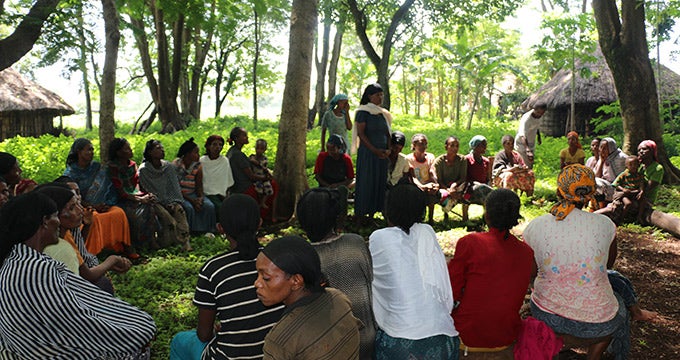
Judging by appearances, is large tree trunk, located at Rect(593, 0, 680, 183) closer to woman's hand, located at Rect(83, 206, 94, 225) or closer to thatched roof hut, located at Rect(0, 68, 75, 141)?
woman's hand, located at Rect(83, 206, 94, 225)

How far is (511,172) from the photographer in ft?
28.0

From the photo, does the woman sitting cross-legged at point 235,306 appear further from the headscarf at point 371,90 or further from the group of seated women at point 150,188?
the headscarf at point 371,90

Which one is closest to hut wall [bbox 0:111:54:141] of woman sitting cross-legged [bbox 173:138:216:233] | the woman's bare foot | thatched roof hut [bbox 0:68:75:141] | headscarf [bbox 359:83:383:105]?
thatched roof hut [bbox 0:68:75:141]

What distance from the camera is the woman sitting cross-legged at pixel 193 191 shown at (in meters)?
7.08

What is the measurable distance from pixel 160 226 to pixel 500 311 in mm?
4675

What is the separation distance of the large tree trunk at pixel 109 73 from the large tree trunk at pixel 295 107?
7.45 feet

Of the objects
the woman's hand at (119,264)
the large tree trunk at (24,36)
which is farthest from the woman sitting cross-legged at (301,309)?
the large tree trunk at (24,36)

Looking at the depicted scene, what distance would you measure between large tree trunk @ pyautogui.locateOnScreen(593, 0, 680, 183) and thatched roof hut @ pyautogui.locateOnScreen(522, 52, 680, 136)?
259 inches

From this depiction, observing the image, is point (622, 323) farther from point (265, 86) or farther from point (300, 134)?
point (265, 86)

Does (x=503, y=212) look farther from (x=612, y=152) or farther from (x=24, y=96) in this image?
(x=24, y=96)

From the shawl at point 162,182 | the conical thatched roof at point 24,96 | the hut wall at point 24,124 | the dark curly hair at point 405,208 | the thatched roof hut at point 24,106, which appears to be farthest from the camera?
the hut wall at point 24,124

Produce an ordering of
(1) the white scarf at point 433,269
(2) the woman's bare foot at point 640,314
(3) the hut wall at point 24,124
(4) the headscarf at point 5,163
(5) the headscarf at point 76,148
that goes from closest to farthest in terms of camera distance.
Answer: (1) the white scarf at point 433,269 → (2) the woman's bare foot at point 640,314 → (4) the headscarf at point 5,163 → (5) the headscarf at point 76,148 → (3) the hut wall at point 24,124

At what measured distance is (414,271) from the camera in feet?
9.54

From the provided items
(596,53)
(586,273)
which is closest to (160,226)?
(586,273)
